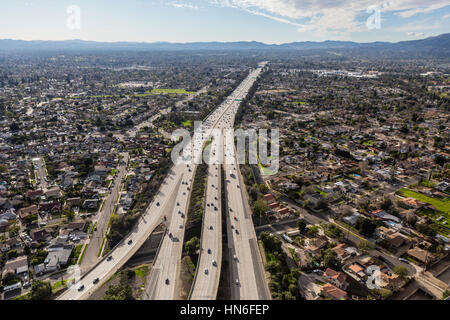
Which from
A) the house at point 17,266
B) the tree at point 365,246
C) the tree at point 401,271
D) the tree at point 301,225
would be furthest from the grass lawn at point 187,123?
the tree at point 401,271

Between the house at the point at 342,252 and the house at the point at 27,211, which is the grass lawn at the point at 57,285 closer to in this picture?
the house at the point at 27,211

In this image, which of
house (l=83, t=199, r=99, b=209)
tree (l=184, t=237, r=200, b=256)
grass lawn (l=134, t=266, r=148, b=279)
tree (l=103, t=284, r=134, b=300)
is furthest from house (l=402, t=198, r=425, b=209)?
house (l=83, t=199, r=99, b=209)

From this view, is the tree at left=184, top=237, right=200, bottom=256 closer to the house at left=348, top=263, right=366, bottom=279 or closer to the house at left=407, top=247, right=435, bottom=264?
the house at left=348, top=263, right=366, bottom=279

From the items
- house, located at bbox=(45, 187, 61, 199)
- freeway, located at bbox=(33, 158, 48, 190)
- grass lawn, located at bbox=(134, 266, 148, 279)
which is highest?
freeway, located at bbox=(33, 158, 48, 190)

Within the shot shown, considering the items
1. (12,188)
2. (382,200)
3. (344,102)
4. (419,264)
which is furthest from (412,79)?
(12,188)

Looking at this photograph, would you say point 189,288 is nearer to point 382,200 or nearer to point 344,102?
point 382,200

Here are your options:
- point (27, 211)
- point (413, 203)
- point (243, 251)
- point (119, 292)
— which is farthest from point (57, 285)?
point (413, 203)
